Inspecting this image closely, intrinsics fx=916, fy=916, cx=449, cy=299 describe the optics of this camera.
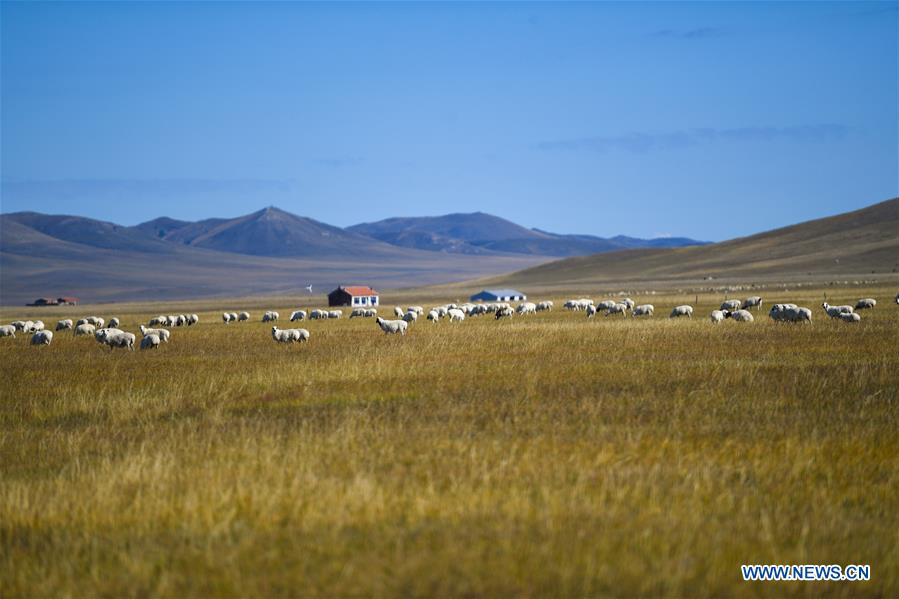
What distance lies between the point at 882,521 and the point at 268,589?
5064 millimetres

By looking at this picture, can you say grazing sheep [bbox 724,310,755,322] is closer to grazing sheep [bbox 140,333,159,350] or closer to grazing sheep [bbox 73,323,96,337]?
grazing sheep [bbox 140,333,159,350]

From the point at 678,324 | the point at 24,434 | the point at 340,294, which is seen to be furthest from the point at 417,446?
the point at 340,294

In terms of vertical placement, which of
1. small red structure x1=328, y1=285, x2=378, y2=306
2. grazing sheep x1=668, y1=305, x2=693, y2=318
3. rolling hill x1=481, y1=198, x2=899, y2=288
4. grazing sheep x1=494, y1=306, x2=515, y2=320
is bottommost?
small red structure x1=328, y1=285, x2=378, y2=306

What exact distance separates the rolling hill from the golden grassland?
312ft

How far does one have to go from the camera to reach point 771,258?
130125mm

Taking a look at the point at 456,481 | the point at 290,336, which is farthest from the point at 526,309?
the point at 456,481

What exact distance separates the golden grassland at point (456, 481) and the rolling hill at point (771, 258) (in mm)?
94952

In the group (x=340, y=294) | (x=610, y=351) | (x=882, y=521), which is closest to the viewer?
(x=882, y=521)

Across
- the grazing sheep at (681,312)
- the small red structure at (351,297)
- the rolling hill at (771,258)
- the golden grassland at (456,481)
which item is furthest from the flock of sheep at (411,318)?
the rolling hill at (771,258)

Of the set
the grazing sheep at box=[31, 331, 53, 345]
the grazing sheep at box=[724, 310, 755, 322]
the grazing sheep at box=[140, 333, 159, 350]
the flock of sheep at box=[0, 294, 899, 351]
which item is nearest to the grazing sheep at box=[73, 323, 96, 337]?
the flock of sheep at box=[0, 294, 899, 351]

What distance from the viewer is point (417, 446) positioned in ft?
33.9

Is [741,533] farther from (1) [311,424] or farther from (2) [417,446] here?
(1) [311,424]

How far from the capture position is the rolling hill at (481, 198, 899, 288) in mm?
113188

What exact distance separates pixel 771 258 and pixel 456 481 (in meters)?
130
